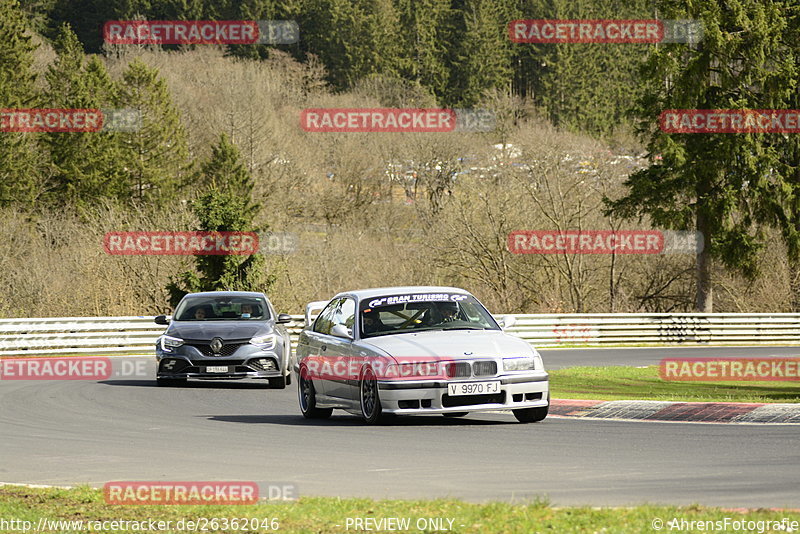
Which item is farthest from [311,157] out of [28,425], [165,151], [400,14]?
[28,425]

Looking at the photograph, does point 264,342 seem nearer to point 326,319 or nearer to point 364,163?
point 326,319

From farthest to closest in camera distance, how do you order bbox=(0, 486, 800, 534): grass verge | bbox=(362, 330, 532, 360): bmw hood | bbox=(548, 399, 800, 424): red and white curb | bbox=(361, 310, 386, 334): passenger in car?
bbox=(361, 310, 386, 334): passenger in car
bbox=(548, 399, 800, 424): red and white curb
bbox=(362, 330, 532, 360): bmw hood
bbox=(0, 486, 800, 534): grass verge

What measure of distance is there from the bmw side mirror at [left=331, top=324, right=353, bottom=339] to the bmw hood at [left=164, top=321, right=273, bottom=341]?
555 centimetres

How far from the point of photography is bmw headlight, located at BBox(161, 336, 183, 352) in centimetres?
2071

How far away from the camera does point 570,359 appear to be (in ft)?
104

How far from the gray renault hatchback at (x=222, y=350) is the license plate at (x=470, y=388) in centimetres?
759

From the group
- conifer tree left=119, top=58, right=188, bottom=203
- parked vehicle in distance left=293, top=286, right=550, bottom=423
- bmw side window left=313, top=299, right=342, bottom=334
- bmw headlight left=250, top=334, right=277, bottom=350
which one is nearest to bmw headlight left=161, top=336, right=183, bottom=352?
bmw headlight left=250, top=334, right=277, bottom=350

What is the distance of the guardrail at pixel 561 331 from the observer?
32281 millimetres

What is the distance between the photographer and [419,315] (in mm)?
15062

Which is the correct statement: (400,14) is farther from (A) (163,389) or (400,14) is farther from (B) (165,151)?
(A) (163,389)

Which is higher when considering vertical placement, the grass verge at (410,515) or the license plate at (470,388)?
the license plate at (470,388)

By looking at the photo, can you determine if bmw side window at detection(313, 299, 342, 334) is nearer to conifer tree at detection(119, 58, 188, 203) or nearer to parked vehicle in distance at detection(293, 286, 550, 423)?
parked vehicle in distance at detection(293, 286, 550, 423)

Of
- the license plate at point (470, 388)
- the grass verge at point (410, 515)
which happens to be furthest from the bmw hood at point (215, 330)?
the grass verge at point (410, 515)

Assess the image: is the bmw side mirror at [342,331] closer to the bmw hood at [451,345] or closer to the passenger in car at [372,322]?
the passenger in car at [372,322]
